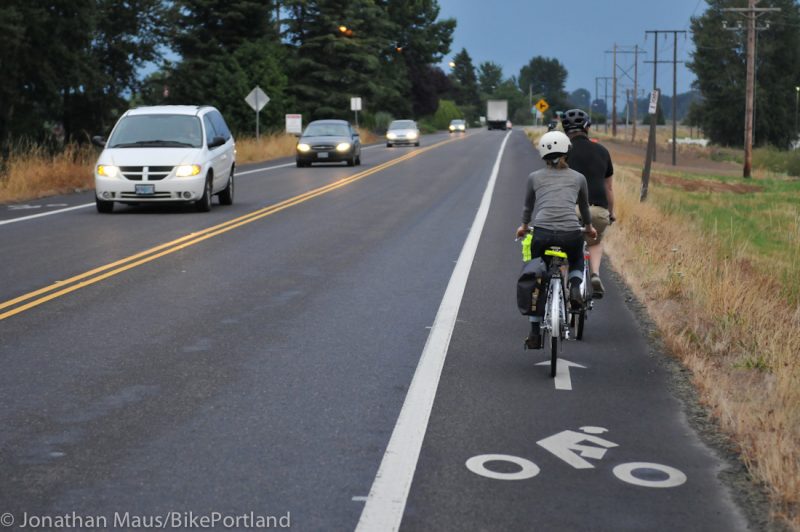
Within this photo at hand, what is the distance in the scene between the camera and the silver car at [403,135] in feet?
198

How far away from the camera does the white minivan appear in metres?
19.5

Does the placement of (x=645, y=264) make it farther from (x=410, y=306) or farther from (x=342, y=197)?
(x=342, y=197)

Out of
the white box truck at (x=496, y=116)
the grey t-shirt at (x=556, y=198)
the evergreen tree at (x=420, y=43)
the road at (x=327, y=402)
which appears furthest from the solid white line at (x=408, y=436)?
the white box truck at (x=496, y=116)

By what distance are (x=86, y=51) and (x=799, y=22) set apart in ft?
249

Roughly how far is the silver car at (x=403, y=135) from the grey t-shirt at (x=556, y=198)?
5217cm

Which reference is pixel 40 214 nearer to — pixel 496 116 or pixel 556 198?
pixel 556 198

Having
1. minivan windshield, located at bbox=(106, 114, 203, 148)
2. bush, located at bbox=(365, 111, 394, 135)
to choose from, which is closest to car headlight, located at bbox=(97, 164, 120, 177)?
minivan windshield, located at bbox=(106, 114, 203, 148)

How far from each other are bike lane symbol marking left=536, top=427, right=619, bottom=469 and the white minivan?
14.2 m

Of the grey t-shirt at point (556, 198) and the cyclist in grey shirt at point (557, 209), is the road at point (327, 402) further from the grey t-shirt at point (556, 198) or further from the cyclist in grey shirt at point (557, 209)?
the grey t-shirt at point (556, 198)

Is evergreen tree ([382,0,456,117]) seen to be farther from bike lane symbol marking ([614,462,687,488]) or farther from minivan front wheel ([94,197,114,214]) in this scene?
bike lane symbol marking ([614,462,687,488])

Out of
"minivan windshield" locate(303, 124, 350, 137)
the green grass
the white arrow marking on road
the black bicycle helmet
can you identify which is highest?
the black bicycle helmet

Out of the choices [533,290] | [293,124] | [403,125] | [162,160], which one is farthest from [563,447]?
[403,125]

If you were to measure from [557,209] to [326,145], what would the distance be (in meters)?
28.8

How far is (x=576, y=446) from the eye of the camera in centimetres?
612
